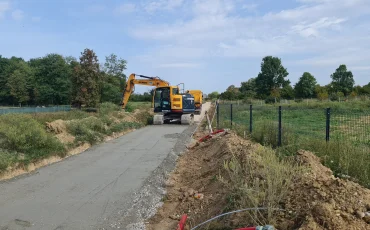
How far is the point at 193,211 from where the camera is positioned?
6.37 metres

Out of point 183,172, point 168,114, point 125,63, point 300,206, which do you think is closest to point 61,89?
point 125,63

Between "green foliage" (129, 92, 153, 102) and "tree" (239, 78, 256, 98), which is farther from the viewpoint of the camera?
"tree" (239, 78, 256, 98)

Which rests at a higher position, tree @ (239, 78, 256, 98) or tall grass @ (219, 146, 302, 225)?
tree @ (239, 78, 256, 98)

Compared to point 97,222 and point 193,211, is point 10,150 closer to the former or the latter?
point 97,222

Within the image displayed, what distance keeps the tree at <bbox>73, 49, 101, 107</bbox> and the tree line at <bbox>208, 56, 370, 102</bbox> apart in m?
35.0

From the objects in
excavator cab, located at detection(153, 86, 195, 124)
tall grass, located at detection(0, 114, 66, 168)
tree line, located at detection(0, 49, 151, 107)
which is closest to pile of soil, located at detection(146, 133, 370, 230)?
tall grass, located at detection(0, 114, 66, 168)

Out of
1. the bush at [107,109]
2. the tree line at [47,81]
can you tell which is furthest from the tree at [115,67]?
the bush at [107,109]

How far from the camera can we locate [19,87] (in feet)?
265

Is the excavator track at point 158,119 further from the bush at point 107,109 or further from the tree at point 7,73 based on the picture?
the tree at point 7,73

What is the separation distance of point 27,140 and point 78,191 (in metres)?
4.69

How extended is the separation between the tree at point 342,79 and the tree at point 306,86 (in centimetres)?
544

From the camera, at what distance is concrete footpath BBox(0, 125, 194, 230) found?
6125 mm

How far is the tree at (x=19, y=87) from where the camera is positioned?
8075 cm

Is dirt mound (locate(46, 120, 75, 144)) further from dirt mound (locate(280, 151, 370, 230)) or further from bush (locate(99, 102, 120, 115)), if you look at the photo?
bush (locate(99, 102, 120, 115))
